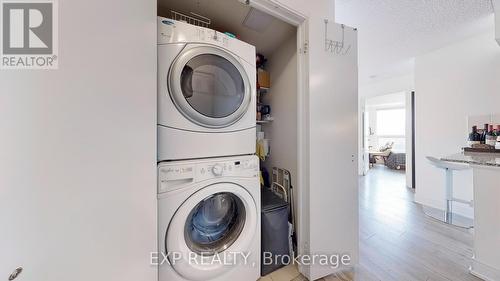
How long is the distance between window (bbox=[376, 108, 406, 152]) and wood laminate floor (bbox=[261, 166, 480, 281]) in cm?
458

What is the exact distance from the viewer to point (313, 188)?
1.26 metres

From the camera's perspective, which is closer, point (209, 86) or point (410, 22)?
point (209, 86)

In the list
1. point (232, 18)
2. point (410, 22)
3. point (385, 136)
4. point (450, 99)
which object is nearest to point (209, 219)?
point (232, 18)

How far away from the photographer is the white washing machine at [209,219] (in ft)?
3.02

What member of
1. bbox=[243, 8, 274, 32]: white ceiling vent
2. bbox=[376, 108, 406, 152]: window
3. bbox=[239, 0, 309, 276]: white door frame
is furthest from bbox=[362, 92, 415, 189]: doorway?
bbox=[243, 8, 274, 32]: white ceiling vent

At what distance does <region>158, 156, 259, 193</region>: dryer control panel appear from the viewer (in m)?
0.92

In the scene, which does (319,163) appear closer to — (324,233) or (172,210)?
(324,233)

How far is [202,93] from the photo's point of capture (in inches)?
42.4

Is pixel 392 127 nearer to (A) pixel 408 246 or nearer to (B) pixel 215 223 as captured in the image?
(A) pixel 408 246

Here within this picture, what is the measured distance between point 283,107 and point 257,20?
2.40 feet

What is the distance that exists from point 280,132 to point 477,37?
285 centimetres

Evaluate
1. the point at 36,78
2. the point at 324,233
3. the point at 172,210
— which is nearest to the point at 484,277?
the point at 324,233

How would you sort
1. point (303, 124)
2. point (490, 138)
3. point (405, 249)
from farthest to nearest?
point (490, 138)
point (405, 249)
point (303, 124)

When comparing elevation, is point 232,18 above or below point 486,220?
above
